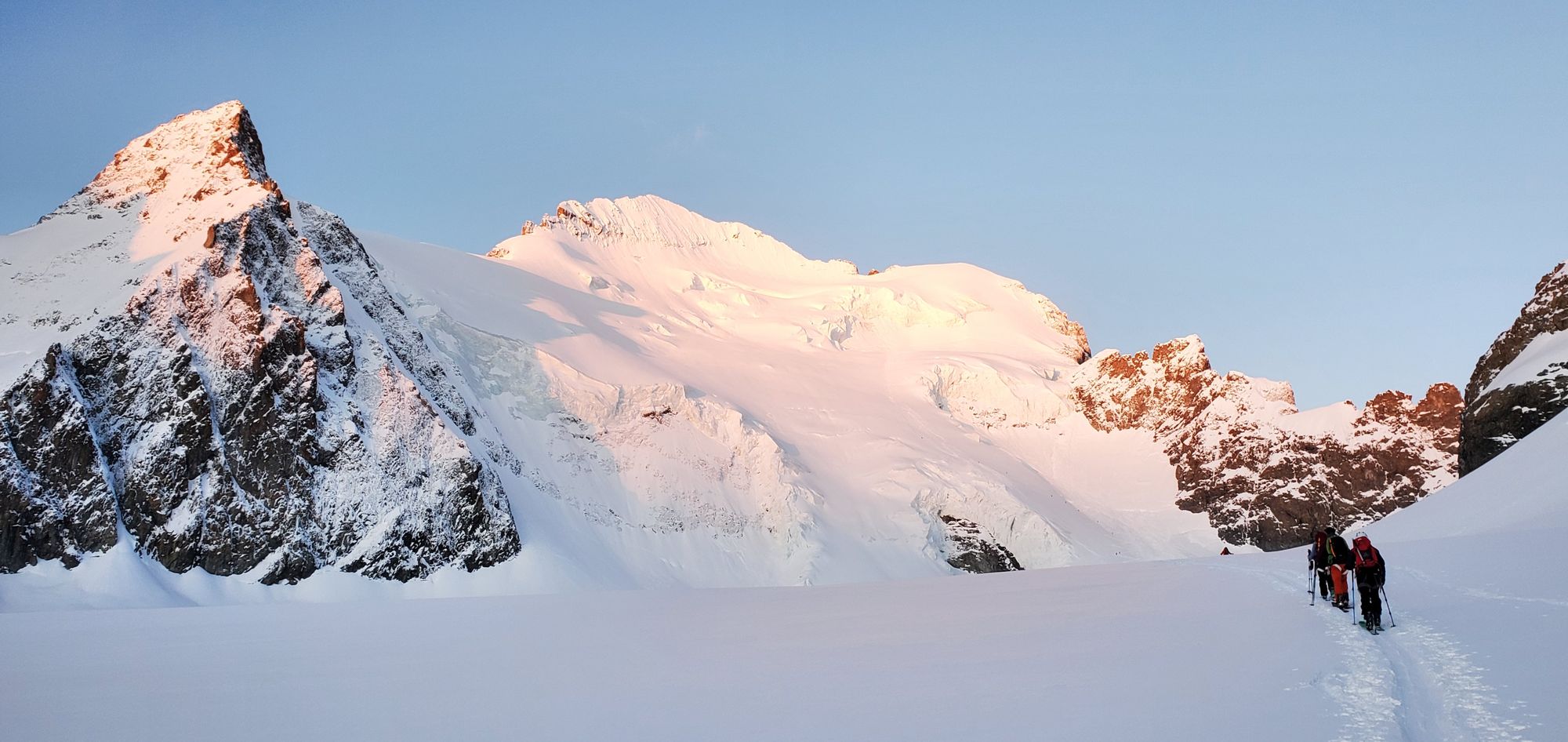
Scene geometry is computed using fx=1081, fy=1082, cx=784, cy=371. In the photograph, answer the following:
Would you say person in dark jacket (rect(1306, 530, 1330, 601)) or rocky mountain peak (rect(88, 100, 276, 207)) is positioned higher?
rocky mountain peak (rect(88, 100, 276, 207))

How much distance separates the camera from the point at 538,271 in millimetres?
148250

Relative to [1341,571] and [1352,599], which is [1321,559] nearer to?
[1352,599]

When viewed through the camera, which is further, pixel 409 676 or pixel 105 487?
pixel 105 487

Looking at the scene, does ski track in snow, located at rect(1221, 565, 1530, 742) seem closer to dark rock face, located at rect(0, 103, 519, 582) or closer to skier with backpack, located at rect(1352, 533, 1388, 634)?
skier with backpack, located at rect(1352, 533, 1388, 634)

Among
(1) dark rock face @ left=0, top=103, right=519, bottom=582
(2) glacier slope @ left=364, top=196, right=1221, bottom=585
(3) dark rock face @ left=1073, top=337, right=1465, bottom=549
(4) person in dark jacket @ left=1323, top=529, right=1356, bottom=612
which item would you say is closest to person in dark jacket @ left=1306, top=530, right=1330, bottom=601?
(4) person in dark jacket @ left=1323, top=529, right=1356, bottom=612

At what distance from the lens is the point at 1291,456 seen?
125500mm

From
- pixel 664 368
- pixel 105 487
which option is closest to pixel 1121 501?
pixel 664 368

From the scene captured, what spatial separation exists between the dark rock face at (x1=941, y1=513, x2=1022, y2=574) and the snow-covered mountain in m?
0.27

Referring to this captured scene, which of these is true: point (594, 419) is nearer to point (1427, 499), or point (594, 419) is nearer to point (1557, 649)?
point (1427, 499)

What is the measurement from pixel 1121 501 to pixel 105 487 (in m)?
104

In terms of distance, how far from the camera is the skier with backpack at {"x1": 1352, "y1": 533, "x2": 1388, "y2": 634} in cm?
1730

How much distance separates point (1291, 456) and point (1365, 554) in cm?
11832

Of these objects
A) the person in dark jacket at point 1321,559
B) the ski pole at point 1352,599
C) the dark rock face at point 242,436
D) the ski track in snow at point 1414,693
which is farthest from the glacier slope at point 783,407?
the ski track in snow at point 1414,693

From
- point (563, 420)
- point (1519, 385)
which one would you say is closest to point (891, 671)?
point (1519, 385)
